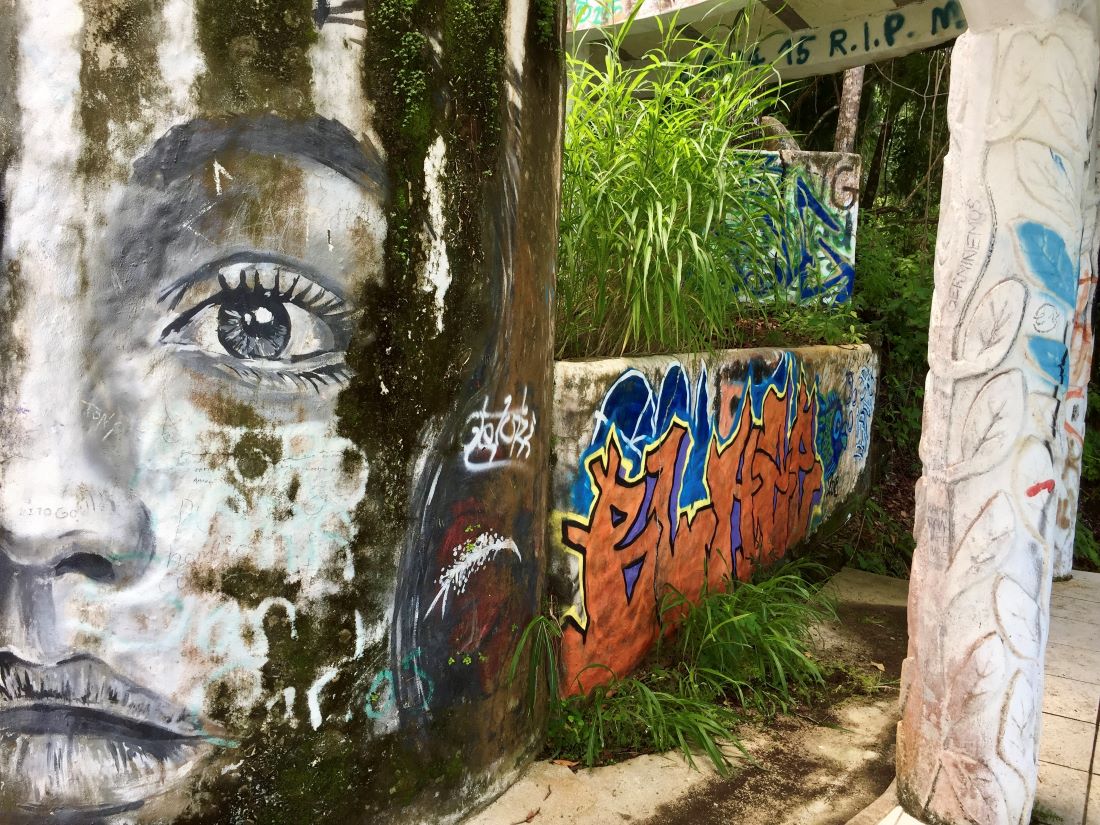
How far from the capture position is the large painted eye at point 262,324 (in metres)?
2.37

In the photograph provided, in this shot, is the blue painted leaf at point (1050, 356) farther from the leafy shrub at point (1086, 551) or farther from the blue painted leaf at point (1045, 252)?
the leafy shrub at point (1086, 551)

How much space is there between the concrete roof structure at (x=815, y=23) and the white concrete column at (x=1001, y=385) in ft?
11.8

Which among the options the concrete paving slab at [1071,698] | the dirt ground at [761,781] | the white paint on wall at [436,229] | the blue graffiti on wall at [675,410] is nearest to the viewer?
the white paint on wall at [436,229]

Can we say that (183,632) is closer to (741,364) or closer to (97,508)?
(97,508)

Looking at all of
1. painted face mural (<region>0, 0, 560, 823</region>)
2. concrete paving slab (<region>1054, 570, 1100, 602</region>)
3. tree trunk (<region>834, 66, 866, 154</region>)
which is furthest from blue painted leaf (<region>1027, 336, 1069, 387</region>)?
tree trunk (<region>834, 66, 866, 154</region>)

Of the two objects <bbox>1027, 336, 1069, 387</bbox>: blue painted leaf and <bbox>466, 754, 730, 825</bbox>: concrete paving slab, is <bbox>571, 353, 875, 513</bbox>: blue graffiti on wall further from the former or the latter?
<bbox>1027, 336, 1069, 387</bbox>: blue painted leaf

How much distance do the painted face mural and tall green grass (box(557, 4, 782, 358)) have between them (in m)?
1.32

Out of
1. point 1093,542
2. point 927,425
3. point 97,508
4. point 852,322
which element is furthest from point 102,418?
point 1093,542

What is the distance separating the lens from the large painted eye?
237 centimetres

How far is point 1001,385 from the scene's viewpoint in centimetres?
285

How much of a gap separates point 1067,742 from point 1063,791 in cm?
49

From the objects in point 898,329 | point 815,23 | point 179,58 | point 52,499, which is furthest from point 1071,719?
point 815,23

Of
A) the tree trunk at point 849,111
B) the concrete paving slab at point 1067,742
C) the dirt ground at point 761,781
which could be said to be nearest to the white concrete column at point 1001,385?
the dirt ground at point 761,781

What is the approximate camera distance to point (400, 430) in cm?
269
